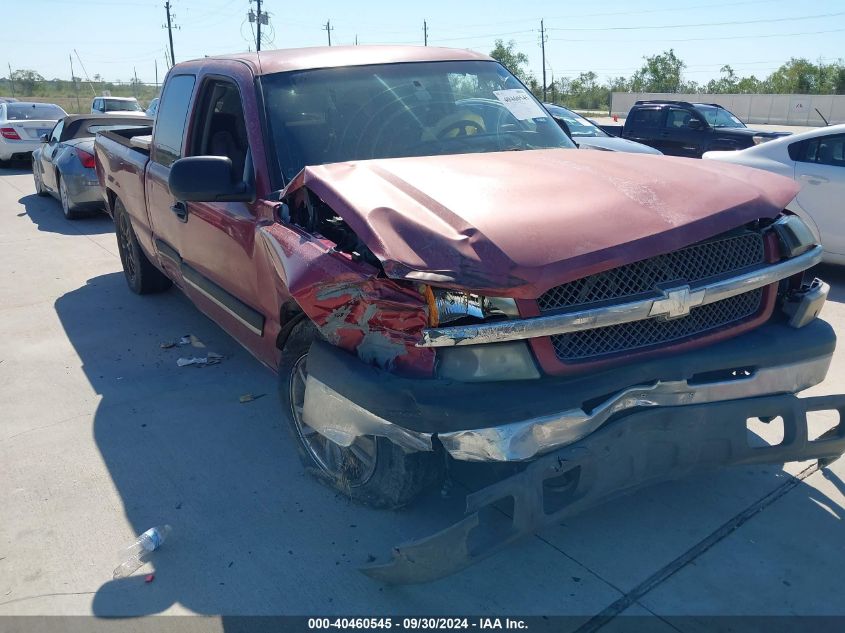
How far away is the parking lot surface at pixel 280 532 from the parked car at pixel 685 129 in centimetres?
1145

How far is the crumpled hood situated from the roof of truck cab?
1035mm

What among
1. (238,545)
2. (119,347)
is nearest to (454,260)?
(238,545)

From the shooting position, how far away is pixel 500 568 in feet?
9.84

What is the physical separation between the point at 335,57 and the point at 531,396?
2.51 metres

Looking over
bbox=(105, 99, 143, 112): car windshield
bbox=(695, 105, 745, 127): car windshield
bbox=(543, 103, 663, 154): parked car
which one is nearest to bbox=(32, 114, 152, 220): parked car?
bbox=(543, 103, 663, 154): parked car

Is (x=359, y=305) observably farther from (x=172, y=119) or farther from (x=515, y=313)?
(x=172, y=119)

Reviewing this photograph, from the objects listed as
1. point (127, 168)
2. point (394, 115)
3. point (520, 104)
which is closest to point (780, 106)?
point (520, 104)

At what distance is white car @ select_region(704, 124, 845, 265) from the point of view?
265 inches

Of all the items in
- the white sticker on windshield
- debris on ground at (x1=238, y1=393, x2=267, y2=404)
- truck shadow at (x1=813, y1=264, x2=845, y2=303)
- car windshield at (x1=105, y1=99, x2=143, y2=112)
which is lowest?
debris on ground at (x1=238, y1=393, x2=267, y2=404)

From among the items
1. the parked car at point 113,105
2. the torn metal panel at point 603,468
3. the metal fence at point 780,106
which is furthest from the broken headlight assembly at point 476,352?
the metal fence at point 780,106

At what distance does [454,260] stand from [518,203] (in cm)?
48

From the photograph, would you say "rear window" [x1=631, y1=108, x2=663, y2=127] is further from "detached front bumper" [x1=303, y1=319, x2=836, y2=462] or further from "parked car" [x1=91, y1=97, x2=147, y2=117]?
"parked car" [x1=91, y1=97, x2=147, y2=117]

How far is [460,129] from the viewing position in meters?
4.05

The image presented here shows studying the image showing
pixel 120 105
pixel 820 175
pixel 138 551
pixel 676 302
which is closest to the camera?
pixel 676 302
